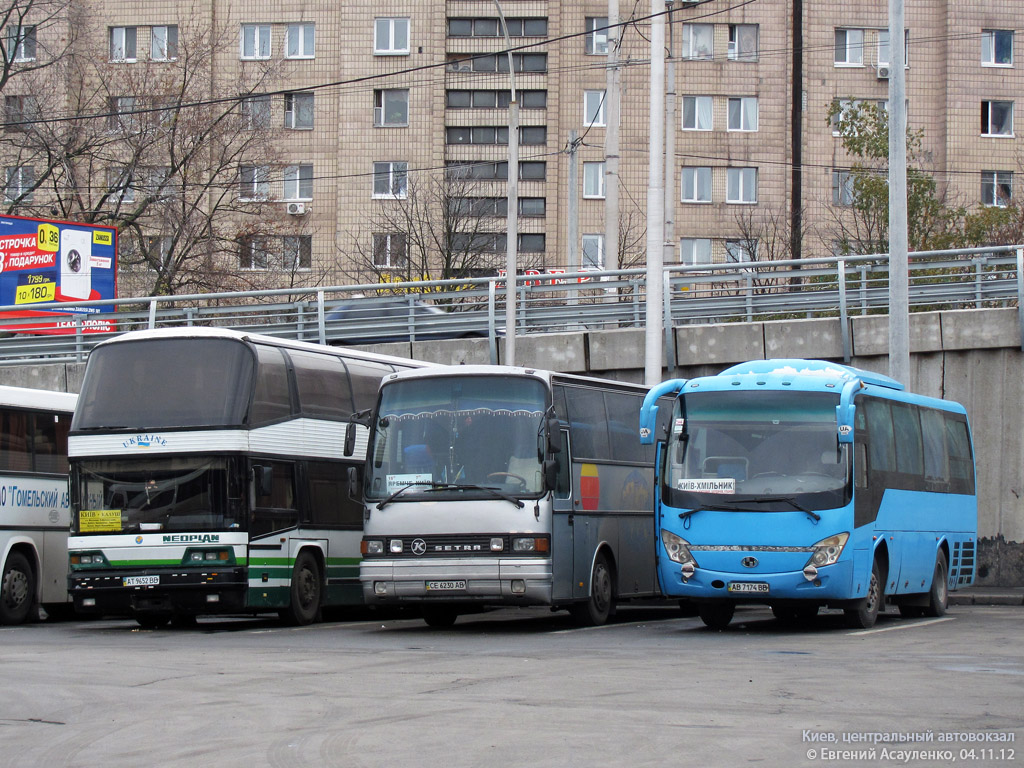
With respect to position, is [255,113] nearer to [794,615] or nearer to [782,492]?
[794,615]

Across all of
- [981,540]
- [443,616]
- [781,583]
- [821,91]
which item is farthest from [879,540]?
[821,91]

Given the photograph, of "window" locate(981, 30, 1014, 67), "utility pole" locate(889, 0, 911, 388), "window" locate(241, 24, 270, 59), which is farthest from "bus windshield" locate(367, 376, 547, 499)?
"window" locate(981, 30, 1014, 67)

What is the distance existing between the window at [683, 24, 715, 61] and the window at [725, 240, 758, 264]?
6.95 m

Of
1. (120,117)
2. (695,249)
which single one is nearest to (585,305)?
(120,117)

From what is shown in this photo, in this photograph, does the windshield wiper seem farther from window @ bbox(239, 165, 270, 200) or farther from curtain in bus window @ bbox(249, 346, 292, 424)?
window @ bbox(239, 165, 270, 200)

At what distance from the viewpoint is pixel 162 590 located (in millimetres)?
16891

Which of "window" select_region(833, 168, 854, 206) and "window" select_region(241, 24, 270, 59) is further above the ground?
"window" select_region(241, 24, 270, 59)

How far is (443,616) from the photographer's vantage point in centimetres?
1756

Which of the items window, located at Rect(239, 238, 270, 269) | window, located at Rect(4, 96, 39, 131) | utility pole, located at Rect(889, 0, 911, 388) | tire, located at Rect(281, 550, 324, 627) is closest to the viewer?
tire, located at Rect(281, 550, 324, 627)

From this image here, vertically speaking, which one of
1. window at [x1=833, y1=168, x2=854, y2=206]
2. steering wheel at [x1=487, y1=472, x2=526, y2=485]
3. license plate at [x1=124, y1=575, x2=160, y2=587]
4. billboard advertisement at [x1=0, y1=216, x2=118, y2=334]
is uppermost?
window at [x1=833, y1=168, x2=854, y2=206]

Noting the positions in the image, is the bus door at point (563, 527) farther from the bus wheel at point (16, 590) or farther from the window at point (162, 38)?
the window at point (162, 38)

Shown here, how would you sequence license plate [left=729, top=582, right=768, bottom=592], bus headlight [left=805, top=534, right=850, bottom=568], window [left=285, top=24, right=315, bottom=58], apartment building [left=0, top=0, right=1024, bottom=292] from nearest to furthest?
bus headlight [left=805, top=534, right=850, bottom=568] → license plate [left=729, top=582, right=768, bottom=592] → apartment building [left=0, top=0, right=1024, bottom=292] → window [left=285, top=24, right=315, bottom=58]

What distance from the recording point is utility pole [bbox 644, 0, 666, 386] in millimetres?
21422

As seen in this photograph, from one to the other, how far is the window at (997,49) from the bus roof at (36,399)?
42002mm
